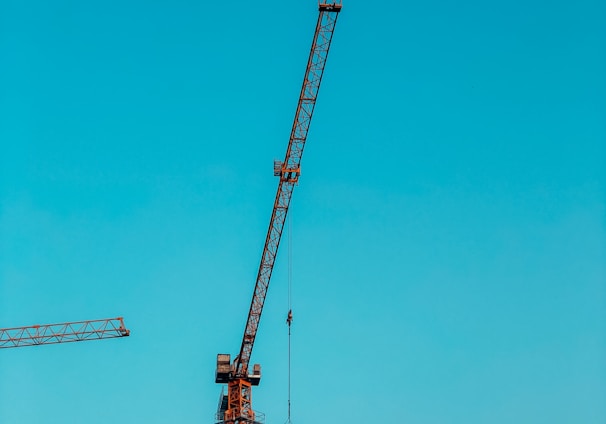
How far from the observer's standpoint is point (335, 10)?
142 meters

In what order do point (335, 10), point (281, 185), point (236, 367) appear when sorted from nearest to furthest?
point (335, 10), point (281, 185), point (236, 367)

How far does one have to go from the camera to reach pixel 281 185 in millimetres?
151125

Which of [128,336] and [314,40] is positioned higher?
[314,40]

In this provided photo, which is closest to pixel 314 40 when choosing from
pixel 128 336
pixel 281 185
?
pixel 281 185

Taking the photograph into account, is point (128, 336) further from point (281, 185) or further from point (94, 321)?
point (281, 185)

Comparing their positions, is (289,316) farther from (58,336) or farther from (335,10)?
(335,10)

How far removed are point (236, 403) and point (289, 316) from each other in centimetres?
1938

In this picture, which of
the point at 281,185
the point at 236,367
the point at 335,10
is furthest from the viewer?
the point at 236,367

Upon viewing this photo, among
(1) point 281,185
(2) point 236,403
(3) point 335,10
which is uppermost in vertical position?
(3) point 335,10

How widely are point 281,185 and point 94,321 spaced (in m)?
33.7

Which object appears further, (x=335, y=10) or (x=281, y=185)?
(x=281, y=185)

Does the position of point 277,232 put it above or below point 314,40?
below

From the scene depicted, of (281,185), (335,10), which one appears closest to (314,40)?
(335,10)

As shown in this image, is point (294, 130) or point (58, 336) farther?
point (58, 336)
